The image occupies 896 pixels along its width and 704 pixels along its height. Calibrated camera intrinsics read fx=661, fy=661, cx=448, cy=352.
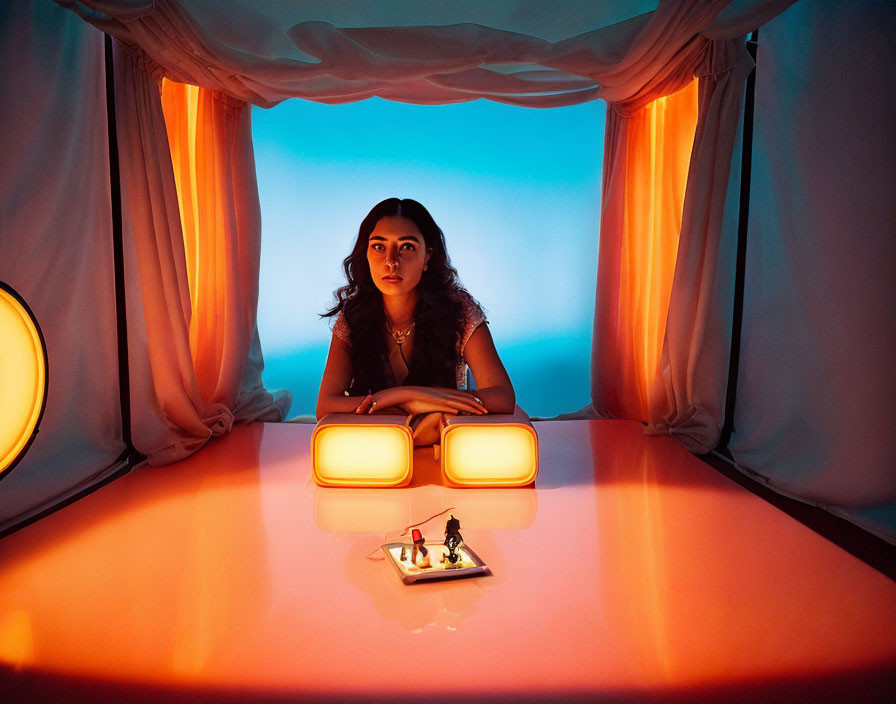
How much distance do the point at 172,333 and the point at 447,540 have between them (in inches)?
76.0

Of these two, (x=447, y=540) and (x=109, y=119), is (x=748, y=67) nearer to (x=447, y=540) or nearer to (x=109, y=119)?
(x=447, y=540)

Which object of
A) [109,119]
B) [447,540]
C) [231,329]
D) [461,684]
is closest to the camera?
[461,684]

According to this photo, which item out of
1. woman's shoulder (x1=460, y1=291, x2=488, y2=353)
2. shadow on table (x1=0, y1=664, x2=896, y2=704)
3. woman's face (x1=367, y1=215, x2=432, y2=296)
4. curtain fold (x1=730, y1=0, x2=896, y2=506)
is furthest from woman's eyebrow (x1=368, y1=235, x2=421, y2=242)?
shadow on table (x1=0, y1=664, x2=896, y2=704)

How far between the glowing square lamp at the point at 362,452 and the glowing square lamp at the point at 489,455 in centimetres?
16

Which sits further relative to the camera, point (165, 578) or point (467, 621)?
point (165, 578)

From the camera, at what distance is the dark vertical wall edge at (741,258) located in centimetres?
317

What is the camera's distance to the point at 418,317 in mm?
3109

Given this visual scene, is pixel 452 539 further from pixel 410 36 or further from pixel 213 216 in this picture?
pixel 213 216

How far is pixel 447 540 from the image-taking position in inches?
72.2

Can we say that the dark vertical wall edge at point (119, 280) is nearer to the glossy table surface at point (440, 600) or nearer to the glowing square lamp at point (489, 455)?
the glossy table surface at point (440, 600)

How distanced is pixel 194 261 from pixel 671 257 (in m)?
2.59

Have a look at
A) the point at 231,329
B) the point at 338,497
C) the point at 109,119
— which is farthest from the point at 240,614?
the point at 109,119

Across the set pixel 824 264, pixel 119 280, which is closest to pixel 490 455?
pixel 824 264

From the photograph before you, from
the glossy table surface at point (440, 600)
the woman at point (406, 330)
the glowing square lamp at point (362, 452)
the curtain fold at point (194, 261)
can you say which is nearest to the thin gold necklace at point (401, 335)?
the woman at point (406, 330)
